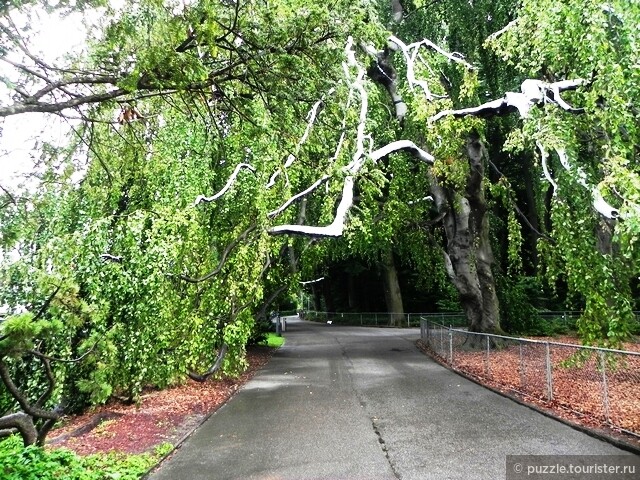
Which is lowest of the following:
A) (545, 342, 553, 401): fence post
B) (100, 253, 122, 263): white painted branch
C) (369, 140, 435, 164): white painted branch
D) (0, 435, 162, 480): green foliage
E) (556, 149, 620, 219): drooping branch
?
(0, 435, 162, 480): green foliage

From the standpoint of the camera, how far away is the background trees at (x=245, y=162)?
462 centimetres

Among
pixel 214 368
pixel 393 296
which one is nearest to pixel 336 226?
pixel 214 368

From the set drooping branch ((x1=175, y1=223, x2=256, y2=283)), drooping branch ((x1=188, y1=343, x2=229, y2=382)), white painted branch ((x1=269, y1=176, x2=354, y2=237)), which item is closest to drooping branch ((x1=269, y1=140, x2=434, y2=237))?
white painted branch ((x1=269, y1=176, x2=354, y2=237))

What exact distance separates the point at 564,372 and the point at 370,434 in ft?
14.3

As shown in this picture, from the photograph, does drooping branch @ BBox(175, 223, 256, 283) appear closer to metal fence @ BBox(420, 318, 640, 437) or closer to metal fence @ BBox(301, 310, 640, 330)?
metal fence @ BBox(420, 318, 640, 437)

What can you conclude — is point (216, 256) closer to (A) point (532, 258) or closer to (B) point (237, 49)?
(B) point (237, 49)

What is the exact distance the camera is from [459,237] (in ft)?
47.2

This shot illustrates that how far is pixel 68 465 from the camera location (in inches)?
195

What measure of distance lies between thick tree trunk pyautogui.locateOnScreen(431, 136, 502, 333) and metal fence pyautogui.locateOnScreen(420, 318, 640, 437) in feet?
6.83

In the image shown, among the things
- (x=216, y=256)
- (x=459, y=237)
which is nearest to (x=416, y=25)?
(x=459, y=237)

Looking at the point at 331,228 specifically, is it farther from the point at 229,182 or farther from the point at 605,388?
the point at 605,388

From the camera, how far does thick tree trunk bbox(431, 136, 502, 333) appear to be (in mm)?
14094

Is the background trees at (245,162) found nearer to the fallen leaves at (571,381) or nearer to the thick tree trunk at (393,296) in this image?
the fallen leaves at (571,381)

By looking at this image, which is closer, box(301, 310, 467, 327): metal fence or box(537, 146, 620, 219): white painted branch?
box(537, 146, 620, 219): white painted branch
